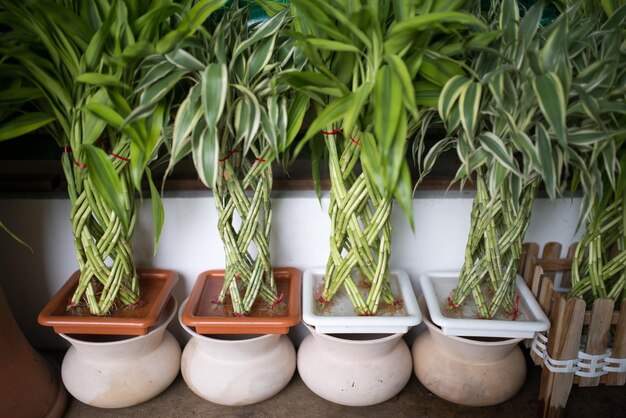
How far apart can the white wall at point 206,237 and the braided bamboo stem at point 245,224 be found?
0.64ft

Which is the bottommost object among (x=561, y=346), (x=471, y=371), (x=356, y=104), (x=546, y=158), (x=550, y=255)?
(x=471, y=371)

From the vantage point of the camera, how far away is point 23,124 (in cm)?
112

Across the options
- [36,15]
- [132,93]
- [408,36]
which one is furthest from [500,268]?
[36,15]

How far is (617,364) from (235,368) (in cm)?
99

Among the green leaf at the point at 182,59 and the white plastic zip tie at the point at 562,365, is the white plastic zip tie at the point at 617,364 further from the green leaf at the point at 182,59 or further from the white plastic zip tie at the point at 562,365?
the green leaf at the point at 182,59

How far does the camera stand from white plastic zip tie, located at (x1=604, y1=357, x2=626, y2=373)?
4.53 ft

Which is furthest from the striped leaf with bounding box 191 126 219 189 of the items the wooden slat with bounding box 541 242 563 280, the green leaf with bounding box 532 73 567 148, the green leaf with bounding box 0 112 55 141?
the wooden slat with bounding box 541 242 563 280

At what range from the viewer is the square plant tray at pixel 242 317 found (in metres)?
1.29

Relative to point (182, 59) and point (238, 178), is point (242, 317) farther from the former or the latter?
point (182, 59)

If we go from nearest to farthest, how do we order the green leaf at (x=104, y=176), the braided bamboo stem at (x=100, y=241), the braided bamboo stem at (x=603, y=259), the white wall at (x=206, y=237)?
the green leaf at (x=104, y=176) → the braided bamboo stem at (x=100, y=241) → the braided bamboo stem at (x=603, y=259) → the white wall at (x=206, y=237)

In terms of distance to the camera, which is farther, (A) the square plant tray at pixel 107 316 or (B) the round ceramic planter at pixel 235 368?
(B) the round ceramic planter at pixel 235 368

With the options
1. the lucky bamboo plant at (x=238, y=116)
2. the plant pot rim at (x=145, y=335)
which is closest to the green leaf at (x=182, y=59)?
the lucky bamboo plant at (x=238, y=116)

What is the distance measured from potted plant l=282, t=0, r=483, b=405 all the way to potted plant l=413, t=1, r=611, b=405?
86 mm

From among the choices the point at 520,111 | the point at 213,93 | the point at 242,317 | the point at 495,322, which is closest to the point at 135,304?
the point at 242,317
